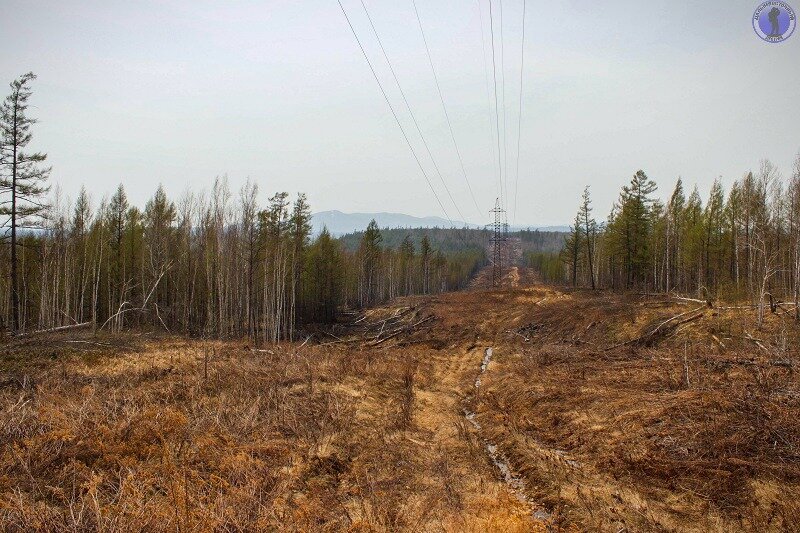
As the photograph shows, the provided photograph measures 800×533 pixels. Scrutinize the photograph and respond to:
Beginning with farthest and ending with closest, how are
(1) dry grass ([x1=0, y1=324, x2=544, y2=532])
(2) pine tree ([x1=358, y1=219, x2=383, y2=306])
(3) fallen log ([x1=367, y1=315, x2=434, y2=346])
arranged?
(2) pine tree ([x1=358, y1=219, x2=383, y2=306]), (3) fallen log ([x1=367, y1=315, x2=434, y2=346]), (1) dry grass ([x1=0, y1=324, x2=544, y2=532])

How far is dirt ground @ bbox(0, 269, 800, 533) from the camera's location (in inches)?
206

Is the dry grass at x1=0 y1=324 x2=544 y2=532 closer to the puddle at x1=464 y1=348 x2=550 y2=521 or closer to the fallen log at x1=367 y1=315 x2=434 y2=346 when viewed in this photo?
the puddle at x1=464 y1=348 x2=550 y2=521

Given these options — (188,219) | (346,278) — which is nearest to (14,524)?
(188,219)

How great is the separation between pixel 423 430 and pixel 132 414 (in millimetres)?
6348

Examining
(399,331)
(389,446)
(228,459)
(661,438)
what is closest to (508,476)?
(389,446)

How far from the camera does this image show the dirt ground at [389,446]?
17.1 feet

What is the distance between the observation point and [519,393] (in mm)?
12664

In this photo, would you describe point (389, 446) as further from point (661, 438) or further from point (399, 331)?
point (399, 331)

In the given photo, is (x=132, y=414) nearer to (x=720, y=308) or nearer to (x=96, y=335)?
(x=96, y=335)

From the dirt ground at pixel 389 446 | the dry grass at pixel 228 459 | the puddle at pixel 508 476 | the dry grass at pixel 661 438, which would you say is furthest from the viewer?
the puddle at pixel 508 476

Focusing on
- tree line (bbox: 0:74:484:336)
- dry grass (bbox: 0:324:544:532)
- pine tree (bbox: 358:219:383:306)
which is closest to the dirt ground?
dry grass (bbox: 0:324:544:532)

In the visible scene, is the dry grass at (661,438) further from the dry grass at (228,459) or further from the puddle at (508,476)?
the dry grass at (228,459)

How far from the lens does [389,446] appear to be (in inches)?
331

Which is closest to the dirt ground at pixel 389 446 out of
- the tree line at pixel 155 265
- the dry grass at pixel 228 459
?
the dry grass at pixel 228 459
